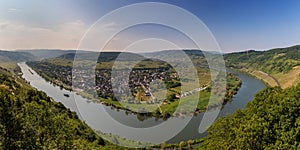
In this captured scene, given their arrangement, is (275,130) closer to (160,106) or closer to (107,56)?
(160,106)

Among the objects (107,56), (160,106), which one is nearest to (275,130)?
(160,106)

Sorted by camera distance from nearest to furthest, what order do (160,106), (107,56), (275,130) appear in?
(275,130), (160,106), (107,56)

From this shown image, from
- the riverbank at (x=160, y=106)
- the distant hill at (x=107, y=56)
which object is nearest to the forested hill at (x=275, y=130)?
the distant hill at (x=107, y=56)

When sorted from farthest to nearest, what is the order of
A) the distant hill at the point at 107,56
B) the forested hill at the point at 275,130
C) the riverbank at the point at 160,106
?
1. the riverbank at the point at 160,106
2. the distant hill at the point at 107,56
3. the forested hill at the point at 275,130

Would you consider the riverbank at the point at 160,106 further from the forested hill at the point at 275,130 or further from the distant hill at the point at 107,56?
the forested hill at the point at 275,130

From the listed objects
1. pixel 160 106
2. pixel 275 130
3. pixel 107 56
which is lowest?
pixel 160 106

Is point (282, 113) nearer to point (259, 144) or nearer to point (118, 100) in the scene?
point (259, 144)

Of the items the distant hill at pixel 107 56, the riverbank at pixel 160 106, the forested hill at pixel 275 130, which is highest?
the distant hill at pixel 107 56

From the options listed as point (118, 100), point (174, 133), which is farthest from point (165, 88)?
point (174, 133)

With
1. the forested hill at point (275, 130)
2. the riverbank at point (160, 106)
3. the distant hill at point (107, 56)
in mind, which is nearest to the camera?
the forested hill at point (275, 130)

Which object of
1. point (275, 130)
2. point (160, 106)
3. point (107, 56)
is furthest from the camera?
point (107, 56)

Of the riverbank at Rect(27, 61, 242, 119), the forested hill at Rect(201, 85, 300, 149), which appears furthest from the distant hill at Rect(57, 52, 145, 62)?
the riverbank at Rect(27, 61, 242, 119)
